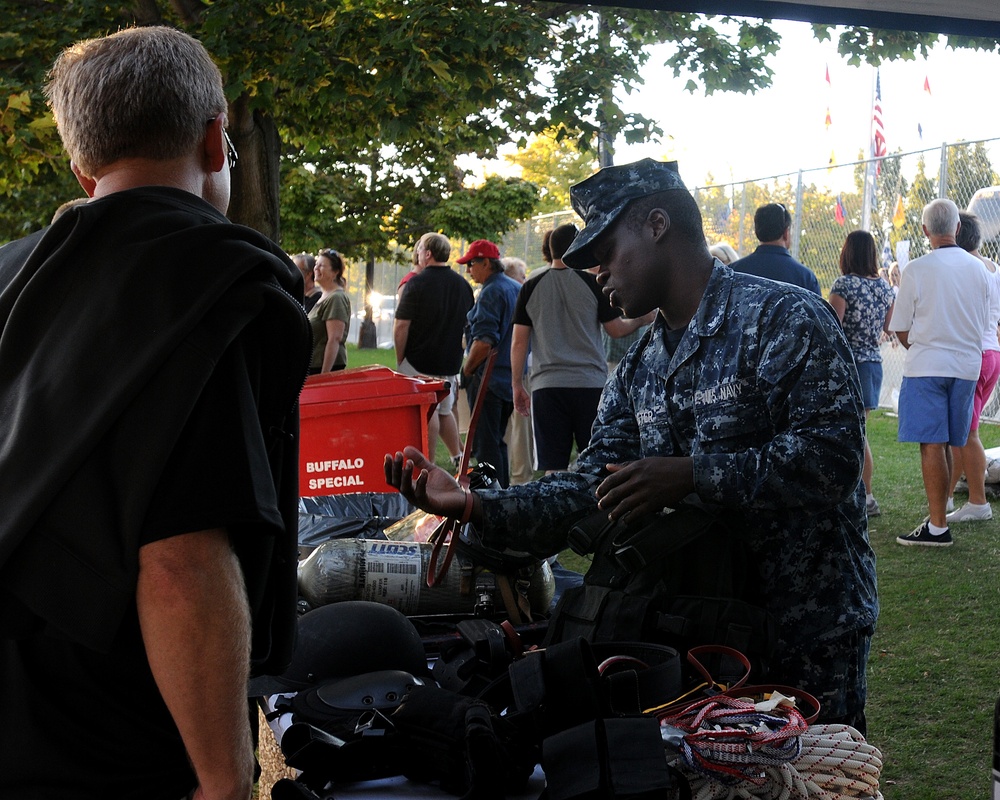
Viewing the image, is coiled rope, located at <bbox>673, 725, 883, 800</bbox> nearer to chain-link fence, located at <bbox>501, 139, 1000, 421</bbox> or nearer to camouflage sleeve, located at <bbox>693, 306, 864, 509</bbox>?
camouflage sleeve, located at <bbox>693, 306, 864, 509</bbox>

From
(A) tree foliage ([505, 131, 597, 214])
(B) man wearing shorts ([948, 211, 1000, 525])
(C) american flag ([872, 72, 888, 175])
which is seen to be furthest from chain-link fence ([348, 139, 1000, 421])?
(A) tree foliage ([505, 131, 597, 214])

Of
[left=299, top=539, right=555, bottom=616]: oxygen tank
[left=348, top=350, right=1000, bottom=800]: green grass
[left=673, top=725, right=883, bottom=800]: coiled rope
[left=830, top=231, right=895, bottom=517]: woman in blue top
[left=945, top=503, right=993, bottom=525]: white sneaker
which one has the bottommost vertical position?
[left=348, top=350, right=1000, bottom=800]: green grass

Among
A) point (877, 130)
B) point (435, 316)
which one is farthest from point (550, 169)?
point (435, 316)

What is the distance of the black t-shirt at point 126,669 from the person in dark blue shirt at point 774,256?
18.5 feet

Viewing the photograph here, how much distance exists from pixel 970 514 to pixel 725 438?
Result: 6.33 meters

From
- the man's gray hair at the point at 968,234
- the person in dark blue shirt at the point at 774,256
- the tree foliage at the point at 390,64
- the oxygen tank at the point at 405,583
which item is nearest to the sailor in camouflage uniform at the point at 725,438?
the oxygen tank at the point at 405,583

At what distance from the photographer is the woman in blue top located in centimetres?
783

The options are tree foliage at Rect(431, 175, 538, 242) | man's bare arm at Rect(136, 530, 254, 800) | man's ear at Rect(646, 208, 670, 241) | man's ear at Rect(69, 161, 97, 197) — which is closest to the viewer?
man's bare arm at Rect(136, 530, 254, 800)

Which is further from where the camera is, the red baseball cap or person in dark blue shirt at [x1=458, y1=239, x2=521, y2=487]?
the red baseball cap

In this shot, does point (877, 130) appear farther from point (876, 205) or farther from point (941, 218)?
point (941, 218)

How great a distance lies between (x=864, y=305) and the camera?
25.7 ft

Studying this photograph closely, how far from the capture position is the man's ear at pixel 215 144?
1664 mm

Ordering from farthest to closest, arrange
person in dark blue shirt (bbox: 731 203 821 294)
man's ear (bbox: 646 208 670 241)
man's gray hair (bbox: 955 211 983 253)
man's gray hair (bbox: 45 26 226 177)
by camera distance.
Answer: man's gray hair (bbox: 955 211 983 253), person in dark blue shirt (bbox: 731 203 821 294), man's ear (bbox: 646 208 670 241), man's gray hair (bbox: 45 26 226 177)

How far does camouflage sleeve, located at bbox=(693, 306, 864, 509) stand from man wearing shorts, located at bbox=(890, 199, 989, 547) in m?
5.26
